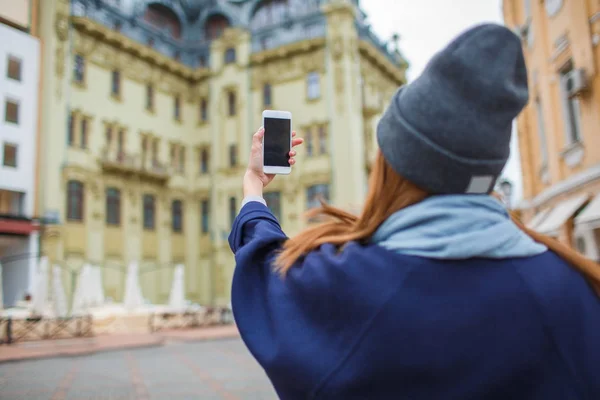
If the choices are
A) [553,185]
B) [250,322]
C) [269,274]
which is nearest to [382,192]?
[269,274]

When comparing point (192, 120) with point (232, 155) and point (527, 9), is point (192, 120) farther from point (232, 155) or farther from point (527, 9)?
point (527, 9)

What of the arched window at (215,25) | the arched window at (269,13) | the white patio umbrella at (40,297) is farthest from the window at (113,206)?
the white patio umbrella at (40,297)

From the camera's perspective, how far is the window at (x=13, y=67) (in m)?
3.58

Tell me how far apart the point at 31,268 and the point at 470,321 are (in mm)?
19008

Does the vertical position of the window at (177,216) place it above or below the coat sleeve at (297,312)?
above

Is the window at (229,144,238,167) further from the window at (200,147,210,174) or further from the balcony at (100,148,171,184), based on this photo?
the balcony at (100,148,171,184)

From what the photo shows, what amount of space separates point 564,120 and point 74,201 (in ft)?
69.4

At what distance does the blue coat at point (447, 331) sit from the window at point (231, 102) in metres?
31.0

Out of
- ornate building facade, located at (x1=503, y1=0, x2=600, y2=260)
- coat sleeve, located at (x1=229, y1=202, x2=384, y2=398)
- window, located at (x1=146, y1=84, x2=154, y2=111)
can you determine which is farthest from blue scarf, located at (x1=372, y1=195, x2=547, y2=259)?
window, located at (x1=146, y1=84, x2=154, y2=111)

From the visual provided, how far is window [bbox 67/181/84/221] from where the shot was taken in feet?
83.1

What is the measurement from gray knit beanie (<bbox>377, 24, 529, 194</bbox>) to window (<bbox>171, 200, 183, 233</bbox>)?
30773 mm

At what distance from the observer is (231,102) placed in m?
31.7

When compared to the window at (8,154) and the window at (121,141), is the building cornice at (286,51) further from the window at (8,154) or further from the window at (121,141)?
the window at (8,154)

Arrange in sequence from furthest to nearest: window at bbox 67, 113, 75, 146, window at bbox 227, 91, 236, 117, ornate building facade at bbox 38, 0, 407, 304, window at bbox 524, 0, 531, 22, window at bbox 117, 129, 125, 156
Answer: window at bbox 227, 91, 236, 117 < window at bbox 117, 129, 125, 156 < ornate building facade at bbox 38, 0, 407, 304 < window at bbox 67, 113, 75, 146 < window at bbox 524, 0, 531, 22
